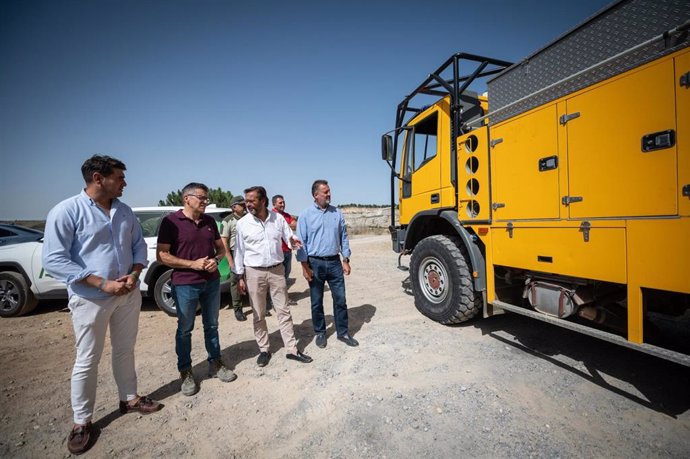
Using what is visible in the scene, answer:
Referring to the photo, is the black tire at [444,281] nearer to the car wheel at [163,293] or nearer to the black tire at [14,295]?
the car wheel at [163,293]

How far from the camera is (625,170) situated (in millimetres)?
2213

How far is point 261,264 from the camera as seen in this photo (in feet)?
10.5

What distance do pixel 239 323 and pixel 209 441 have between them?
258 centimetres

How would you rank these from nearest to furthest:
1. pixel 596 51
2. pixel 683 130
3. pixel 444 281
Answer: pixel 683 130 < pixel 596 51 < pixel 444 281

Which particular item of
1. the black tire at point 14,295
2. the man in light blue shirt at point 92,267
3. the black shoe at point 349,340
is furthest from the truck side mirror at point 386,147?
the black tire at point 14,295

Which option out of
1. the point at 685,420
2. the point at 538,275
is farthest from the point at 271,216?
the point at 685,420

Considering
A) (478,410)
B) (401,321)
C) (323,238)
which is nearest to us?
(478,410)

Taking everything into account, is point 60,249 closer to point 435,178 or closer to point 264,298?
point 264,298

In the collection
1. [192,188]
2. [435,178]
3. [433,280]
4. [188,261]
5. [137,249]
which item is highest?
[435,178]

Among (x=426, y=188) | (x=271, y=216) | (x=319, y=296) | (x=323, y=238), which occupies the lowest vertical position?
(x=319, y=296)

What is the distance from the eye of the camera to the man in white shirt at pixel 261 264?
3221mm

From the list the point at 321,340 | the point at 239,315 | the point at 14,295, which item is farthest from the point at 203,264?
the point at 14,295

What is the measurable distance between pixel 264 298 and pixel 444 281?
244 centimetres

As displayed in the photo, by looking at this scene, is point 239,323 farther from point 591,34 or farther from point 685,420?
point 591,34
